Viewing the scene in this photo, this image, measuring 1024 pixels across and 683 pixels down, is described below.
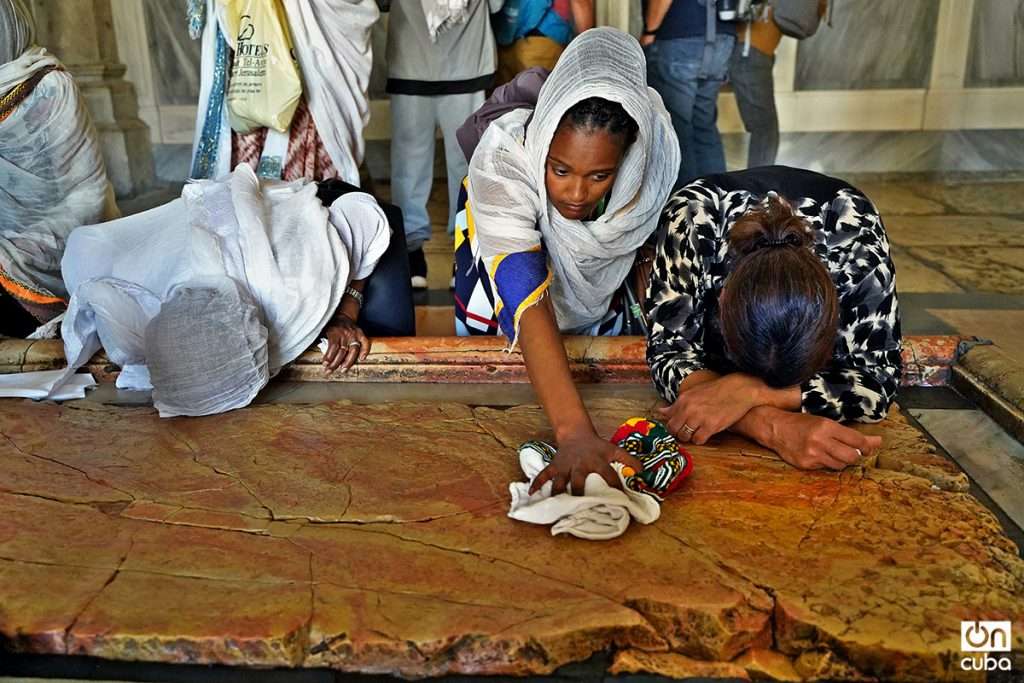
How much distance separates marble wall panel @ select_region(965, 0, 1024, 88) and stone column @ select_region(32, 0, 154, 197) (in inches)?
227

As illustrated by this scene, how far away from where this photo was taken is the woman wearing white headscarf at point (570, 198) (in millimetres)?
2053

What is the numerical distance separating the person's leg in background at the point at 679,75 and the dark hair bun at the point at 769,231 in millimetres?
2023

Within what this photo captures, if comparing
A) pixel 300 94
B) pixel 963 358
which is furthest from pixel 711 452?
pixel 300 94

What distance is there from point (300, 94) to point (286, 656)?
240cm

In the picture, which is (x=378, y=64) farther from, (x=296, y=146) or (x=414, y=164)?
(x=296, y=146)

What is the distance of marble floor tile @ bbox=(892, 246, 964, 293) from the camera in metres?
4.00

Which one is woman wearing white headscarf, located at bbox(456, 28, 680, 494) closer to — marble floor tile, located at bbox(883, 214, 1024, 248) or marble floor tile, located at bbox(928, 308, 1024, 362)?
marble floor tile, located at bbox(928, 308, 1024, 362)

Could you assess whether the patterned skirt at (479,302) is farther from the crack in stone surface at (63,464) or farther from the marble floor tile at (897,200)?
the marble floor tile at (897,200)

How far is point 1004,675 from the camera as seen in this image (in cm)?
152

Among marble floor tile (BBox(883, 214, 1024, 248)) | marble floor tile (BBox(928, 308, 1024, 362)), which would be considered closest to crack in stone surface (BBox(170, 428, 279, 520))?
marble floor tile (BBox(928, 308, 1024, 362))

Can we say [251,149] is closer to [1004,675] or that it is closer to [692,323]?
[692,323]

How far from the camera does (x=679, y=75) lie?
4172 mm

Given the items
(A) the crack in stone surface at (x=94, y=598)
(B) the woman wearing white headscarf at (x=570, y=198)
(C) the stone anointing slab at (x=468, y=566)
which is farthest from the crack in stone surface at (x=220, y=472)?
(B) the woman wearing white headscarf at (x=570, y=198)

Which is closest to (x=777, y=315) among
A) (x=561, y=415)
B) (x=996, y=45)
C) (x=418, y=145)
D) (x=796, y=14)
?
(x=561, y=415)
